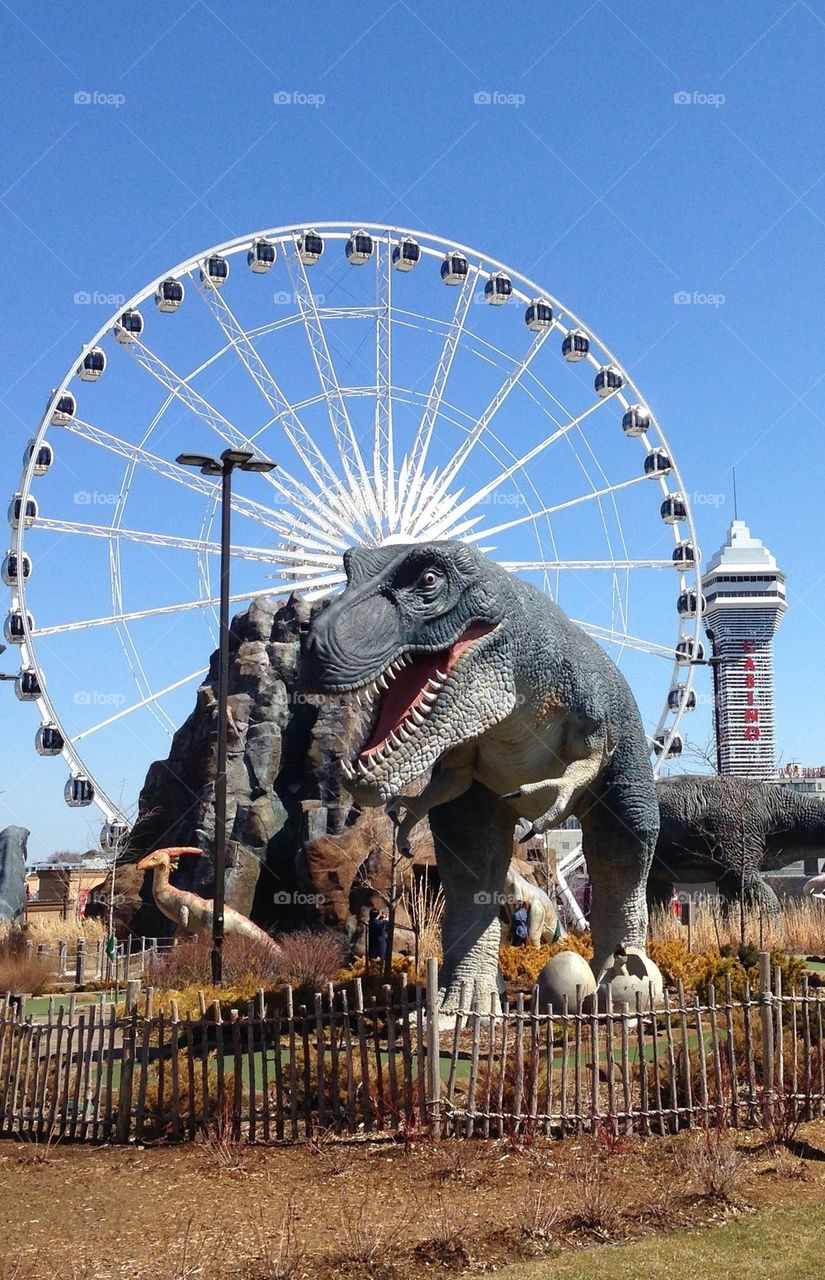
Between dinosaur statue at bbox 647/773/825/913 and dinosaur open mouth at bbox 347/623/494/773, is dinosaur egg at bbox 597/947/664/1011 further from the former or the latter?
dinosaur statue at bbox 647/773/825/913

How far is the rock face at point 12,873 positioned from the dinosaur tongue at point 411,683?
69.6 feet

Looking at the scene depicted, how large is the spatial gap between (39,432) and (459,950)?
54.9 feet

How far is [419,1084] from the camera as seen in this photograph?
246 inches

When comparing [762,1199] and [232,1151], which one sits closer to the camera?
[762,1199]

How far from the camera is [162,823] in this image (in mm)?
24047

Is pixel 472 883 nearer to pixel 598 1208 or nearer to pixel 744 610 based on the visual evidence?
pixel 598 1208

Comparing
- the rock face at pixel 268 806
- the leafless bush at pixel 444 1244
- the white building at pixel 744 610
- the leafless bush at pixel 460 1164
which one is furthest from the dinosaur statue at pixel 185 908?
the white building at pixel 744 610

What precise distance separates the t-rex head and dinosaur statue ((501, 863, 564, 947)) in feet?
29.3

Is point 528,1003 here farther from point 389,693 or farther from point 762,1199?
point 762,1199

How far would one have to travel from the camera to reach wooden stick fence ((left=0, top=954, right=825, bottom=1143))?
6273 millimetres

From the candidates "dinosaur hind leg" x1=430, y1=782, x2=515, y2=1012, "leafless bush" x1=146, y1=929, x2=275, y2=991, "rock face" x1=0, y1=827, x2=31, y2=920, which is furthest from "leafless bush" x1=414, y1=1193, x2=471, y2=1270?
"rock face" x1=0, y1=827, x2=31, y2=920

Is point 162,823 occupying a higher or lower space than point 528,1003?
higher

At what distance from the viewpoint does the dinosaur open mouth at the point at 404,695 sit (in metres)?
6.85

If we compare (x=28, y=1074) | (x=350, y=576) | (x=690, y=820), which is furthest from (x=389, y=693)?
(x=690, y=820)
